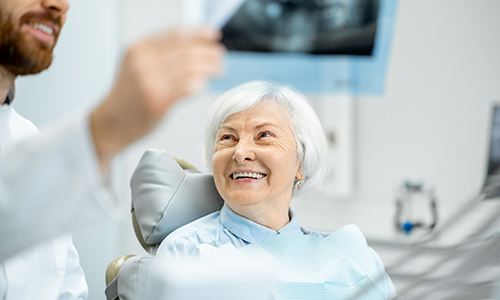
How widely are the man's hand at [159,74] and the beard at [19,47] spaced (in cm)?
48

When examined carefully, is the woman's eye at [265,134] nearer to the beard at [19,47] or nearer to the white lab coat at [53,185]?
the beard at [19,47]

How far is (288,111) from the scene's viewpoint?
6.74 ft

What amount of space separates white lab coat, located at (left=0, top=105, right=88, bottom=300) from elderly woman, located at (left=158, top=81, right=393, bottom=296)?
0.77 feet

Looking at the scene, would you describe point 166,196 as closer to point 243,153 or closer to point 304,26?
point 243,153

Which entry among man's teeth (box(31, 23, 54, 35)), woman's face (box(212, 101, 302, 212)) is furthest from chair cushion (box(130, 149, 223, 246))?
man's teeth (box(31, 23, 54, 35))

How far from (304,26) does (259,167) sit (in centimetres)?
177

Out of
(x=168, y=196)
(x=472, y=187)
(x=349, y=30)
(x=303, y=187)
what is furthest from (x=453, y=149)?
(x=168, y=196)

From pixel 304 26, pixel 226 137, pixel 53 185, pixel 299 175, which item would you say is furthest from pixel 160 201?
pixel 304 26

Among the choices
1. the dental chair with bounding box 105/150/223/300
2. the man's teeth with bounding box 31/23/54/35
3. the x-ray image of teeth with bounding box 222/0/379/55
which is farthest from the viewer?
the x-ray image of teeth with bounding box 222/0/379/55

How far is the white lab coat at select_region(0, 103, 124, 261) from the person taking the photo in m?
0.93

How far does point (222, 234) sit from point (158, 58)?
3.76ft

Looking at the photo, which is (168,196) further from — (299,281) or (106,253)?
(106,253)

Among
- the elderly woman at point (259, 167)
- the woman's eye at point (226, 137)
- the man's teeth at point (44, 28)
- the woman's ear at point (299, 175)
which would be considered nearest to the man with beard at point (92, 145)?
the man's teeth at point (44, 28)

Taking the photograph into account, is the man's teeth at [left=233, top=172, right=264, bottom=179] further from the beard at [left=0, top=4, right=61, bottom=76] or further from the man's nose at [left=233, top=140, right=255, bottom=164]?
the beard at [left=0, top=4, right=61, bottom=76]
